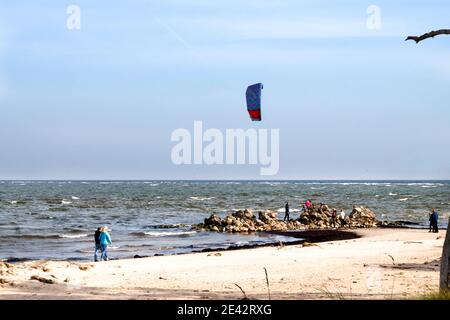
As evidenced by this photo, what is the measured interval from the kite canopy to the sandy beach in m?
5.22

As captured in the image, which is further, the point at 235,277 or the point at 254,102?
the point at 254,102

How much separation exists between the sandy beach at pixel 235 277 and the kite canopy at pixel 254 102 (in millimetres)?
5220

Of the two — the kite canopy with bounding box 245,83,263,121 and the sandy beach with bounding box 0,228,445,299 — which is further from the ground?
the kite canopy with bounding box 245,83,263,121

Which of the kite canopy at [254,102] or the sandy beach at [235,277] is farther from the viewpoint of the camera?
the kite canopy at [254,102]

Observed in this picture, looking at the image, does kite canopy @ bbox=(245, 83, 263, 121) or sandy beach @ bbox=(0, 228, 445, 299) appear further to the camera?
kite canopy @ bbox=(245, 83, 263, 121)

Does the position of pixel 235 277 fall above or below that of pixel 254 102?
below

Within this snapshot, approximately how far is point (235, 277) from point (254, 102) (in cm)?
994

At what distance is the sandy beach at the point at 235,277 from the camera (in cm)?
1452

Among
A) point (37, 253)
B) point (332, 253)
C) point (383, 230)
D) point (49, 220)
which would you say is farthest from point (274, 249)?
point (49, 220)

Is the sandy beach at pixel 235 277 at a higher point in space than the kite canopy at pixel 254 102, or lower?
lower

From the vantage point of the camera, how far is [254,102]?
2612 cm

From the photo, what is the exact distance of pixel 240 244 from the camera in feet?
108

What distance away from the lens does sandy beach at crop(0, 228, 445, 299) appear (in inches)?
572
